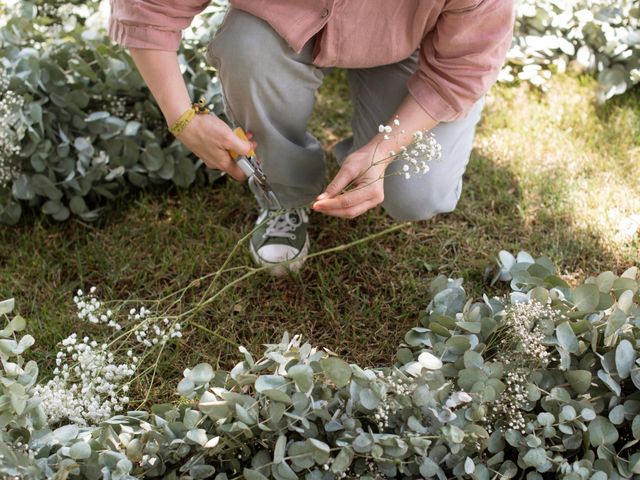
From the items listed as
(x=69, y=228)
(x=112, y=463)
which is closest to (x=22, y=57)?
(x=69, y=228)

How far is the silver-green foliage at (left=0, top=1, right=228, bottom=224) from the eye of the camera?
1.91 meters

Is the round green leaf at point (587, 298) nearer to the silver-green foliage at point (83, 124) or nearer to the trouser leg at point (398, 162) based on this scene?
the trouser leg at point (398, 162)

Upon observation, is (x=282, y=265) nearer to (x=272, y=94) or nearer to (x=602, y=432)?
(x=272, y=94)

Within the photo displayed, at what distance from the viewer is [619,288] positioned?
1.49 meters

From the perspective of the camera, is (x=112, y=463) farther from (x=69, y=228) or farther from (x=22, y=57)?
(x=22, y=57)

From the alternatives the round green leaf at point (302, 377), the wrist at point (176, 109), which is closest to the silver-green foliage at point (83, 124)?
the wrist at point (176, 109)

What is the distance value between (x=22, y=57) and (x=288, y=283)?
0.86 metres

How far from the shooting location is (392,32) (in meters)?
1.52

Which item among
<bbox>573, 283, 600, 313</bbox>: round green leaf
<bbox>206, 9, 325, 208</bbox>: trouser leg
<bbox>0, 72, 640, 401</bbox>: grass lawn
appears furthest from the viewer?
<bbox>0, 72, 640, 401</bbox>: grass lawn

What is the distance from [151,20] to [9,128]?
2.08ft

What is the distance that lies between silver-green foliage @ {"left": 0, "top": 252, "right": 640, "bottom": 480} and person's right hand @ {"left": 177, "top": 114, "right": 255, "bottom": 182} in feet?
1.31

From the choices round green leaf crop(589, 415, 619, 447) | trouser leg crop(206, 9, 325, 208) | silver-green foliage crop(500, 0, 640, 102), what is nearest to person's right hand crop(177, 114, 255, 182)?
trouser leg crop(206, 9, 325, 208)

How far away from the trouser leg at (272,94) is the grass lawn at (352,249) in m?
0.22

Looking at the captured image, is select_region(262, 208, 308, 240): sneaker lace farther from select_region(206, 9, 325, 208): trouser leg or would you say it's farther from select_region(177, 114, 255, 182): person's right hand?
select_region(177, 114, 255, 182): person's right hand
